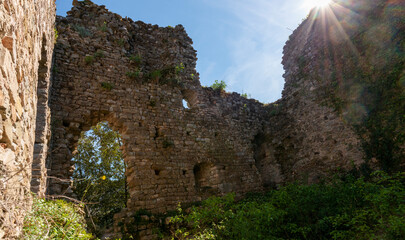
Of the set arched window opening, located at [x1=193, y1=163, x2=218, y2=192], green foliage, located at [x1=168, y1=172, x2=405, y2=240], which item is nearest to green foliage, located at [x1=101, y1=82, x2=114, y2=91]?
arched window opening, located at [x1=193, y1=163, x2=218, y2=192]

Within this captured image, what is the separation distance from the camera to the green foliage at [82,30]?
7820 millimetres

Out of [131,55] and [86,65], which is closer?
[86,65]

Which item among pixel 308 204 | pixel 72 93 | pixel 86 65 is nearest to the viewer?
pixel 308 204

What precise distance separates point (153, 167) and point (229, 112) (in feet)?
13.7

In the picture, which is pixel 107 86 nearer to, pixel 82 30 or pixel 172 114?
pixel 82 30

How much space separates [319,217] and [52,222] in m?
4.60

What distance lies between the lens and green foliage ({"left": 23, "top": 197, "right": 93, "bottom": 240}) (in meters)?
2.82

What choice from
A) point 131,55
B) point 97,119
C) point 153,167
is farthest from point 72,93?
point 153,167

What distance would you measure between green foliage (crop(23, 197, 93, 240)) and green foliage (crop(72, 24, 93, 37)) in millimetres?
5300

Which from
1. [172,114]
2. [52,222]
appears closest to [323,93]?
[172,114]

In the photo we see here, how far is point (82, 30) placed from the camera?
791 centimetres

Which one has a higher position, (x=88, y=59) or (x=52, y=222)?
(x=88, y=59)

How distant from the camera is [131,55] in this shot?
8570mm

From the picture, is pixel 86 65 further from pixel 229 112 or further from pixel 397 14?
pixel 397 14
